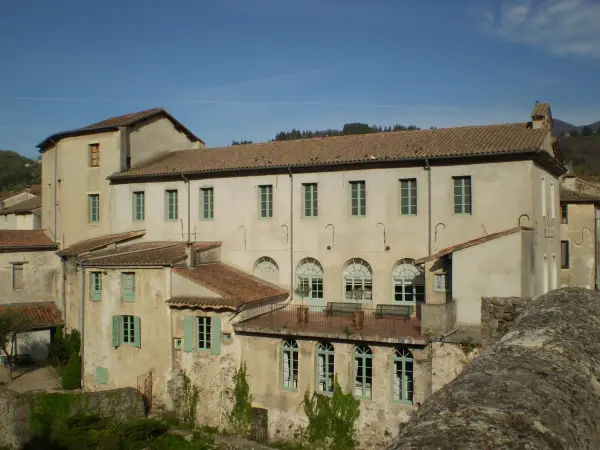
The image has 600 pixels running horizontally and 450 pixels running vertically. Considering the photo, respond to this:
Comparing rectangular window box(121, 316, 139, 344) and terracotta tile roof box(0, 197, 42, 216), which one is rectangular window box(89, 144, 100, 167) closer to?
rectangular window box(121, 316, 139, 344)

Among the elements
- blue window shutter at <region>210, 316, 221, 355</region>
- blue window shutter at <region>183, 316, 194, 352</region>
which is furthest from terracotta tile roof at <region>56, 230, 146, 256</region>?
blue window shutter at <region>210, 316, 221, 355</region>

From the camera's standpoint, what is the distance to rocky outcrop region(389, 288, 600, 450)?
3506 millimetres

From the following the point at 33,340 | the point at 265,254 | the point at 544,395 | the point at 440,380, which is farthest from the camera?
the point at 33,340

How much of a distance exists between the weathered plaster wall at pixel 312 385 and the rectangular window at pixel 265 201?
22.0ft

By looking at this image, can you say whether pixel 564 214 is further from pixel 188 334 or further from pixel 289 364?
pixel 188 334

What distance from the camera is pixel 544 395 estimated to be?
4.22 metres

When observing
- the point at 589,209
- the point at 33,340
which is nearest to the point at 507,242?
the point at 589,209

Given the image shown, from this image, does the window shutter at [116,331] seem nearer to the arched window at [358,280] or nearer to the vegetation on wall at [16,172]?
the arched window at [358,280]

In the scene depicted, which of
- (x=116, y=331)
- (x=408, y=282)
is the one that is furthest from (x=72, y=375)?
(x=408, y=282)

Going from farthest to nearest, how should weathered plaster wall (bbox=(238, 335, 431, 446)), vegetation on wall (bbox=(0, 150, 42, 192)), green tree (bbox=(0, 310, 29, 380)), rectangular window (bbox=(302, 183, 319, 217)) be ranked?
vegetation on wall (bbox=(0, 150, 42, 192)) < green tree (bbox=(0, 310, 29, 380)) < rectangular window (bbox=(302, 183, 319, 217)) < weathered plaster wall (bbox=(238, 335, 431, 446))

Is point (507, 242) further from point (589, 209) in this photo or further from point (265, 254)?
point (589, 209)

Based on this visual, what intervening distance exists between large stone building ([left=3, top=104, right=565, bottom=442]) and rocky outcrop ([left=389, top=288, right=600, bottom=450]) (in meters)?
11.7

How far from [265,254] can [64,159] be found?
1391cm

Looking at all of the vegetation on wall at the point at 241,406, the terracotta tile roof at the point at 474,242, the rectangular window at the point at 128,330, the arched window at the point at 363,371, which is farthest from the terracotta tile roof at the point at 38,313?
the terracotta tile roof at the point at 474,242
